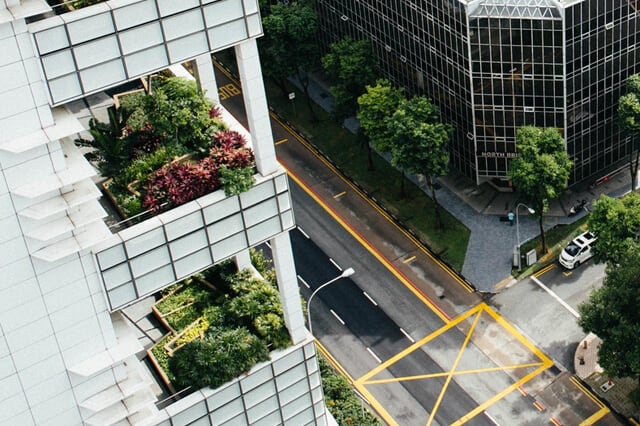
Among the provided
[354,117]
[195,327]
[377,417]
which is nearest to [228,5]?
[195,327]

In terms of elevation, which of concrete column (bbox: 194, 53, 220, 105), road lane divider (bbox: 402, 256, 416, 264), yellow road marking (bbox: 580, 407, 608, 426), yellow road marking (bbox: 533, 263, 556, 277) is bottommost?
yellow road marking (bbox: 580, 407, 608, 426)

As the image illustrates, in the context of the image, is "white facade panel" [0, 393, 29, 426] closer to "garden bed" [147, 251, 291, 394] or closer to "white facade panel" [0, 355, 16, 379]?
"white facade panel" [0, 355, 16, 379]

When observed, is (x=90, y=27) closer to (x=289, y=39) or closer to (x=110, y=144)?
(x=110, y=144)

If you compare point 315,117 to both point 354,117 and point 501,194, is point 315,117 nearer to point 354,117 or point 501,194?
point 354,117

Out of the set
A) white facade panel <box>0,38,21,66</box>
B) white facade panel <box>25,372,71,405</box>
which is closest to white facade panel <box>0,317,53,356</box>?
white facade panel <box>25,372,71,405</box>

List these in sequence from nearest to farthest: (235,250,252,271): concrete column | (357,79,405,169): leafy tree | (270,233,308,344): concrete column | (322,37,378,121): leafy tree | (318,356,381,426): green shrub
Result: 1. (270,233,308,344): concrete column
2. (235,250,252,271): concrete column
3. (318,356,381,426): green shrub
4. (357,79,405,169): leafy tree
5. (322,37,378,121): leafy tree

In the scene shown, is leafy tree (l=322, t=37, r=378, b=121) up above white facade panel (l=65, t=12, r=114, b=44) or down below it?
below

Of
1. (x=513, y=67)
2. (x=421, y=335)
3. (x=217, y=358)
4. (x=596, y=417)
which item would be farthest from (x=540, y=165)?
(x=217, y=358)
